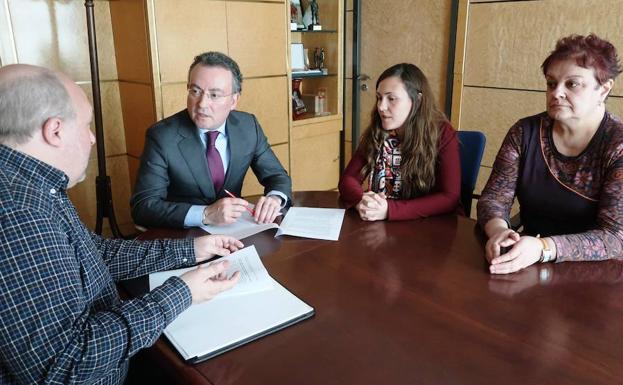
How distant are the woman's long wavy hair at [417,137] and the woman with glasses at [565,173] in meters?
0.29

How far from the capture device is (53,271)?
861 millimetres

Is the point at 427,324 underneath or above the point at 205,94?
underneath

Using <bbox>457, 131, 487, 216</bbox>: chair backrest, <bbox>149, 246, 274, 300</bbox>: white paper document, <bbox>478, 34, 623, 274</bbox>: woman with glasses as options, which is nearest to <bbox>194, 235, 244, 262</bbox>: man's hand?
<bbox>149, 246, 274, 300</bbox>: white paper document

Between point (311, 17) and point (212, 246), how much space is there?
10.3ft

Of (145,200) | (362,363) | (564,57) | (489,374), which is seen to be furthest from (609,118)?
(145,200)

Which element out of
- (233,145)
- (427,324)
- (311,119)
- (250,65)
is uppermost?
(250,65)

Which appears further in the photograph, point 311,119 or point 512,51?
point 311,119

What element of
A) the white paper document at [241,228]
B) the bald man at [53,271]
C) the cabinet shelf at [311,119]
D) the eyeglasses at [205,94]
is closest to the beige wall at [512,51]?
the cabinet shelf at [311,119]

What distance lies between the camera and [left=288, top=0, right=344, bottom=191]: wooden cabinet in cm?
405

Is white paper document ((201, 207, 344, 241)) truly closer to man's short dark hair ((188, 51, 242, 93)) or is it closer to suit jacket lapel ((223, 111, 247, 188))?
suit jacket lapel ((223, 111, 247, 188))

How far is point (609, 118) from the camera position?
5.22ft

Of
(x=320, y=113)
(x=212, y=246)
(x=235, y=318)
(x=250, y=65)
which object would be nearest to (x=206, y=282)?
(x=235, y=318)

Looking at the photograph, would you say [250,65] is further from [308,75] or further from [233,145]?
[233,145]

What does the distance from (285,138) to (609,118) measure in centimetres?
252
